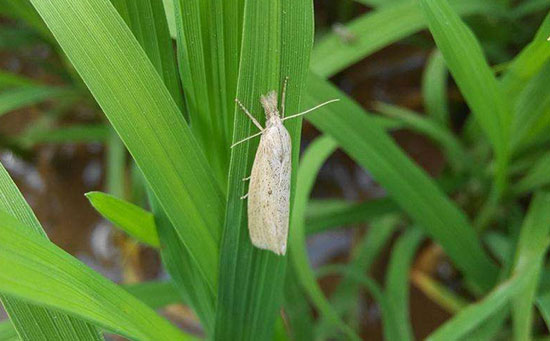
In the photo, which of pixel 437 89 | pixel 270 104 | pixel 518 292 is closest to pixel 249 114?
pixel 270 104

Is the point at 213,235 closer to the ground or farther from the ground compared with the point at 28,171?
closer to the ground

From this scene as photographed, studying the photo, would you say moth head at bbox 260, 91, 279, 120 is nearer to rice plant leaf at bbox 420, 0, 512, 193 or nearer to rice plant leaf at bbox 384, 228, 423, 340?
rice plant leaf at bbox 420, 0, 512, 193

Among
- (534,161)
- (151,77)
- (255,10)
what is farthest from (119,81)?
(534,161)

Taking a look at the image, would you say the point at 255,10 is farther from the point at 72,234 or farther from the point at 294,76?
the point at 72,234

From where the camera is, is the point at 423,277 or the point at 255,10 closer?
the point at 255,10

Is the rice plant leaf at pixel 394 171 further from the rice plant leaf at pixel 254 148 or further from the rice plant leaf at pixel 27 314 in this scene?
the rice plant leaf at pixel 27 314

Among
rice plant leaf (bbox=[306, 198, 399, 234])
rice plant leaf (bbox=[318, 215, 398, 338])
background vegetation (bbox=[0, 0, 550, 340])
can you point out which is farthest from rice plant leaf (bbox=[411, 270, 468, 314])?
rice plant leaf (bbox=[306, 198, 399, 234])

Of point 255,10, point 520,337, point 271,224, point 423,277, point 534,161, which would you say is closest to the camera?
point 255,10

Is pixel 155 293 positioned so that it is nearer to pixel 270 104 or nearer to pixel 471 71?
pixel 270 104

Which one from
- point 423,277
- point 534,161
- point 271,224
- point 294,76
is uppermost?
point 294,76
